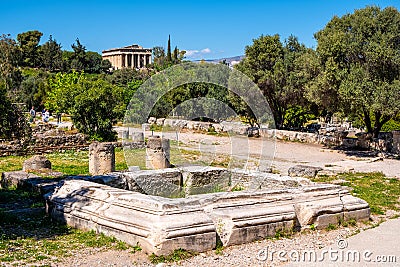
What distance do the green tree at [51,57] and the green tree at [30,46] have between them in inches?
45.8

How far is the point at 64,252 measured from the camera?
6.27 metres

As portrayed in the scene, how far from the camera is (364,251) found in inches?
260

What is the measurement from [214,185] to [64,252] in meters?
5.32

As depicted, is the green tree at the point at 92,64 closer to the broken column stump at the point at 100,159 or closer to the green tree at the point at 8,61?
the green tree at the point at 8,61

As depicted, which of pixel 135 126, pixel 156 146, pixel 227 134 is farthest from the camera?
pixel 135 126

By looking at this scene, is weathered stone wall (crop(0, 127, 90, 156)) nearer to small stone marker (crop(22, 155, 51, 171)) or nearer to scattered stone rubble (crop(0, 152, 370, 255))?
small stone marker (crop(22, 155, 51, 171))

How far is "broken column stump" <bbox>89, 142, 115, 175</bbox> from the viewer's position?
559 inches

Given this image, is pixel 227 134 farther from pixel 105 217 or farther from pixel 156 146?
pixel 105 217

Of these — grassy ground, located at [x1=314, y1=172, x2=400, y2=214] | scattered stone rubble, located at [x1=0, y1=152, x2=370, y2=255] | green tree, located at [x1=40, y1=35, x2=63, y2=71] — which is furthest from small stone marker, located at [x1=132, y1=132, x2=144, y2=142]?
green tree, located at [x1=40, y1=35, x2=63, y2=71]

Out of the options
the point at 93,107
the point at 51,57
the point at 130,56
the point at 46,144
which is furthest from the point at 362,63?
the point at 130,56

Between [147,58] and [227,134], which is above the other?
[147,58]

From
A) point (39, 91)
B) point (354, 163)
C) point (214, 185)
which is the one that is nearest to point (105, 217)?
point (214, 185)

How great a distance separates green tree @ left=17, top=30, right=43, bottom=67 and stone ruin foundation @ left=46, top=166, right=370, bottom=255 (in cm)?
7384

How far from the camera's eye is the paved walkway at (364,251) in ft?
20.2
